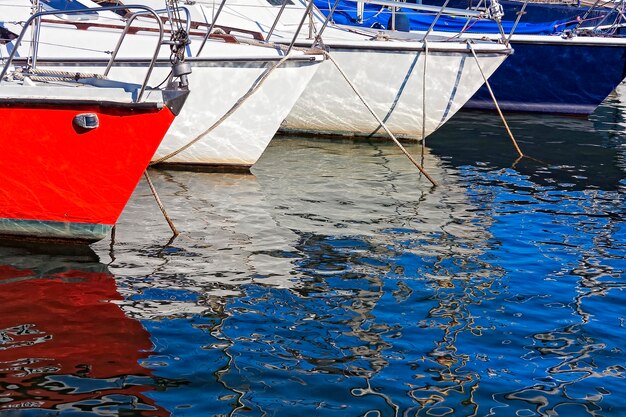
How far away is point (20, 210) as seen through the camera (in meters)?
8.38

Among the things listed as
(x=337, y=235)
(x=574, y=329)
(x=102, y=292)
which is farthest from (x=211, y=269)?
(x=574, y=329)

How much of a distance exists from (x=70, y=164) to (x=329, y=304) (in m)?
2.54

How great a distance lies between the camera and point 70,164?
812 centimetres

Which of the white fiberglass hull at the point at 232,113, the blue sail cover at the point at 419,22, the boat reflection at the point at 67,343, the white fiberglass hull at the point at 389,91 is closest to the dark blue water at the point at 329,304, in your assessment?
the boat reflection at the point at 67,343

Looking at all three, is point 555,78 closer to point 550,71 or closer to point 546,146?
point 550,71

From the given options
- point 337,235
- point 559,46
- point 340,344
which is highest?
point 559,46

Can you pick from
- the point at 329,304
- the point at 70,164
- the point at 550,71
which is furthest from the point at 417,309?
the point at 550,71

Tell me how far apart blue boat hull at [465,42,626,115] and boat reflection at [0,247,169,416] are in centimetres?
1143

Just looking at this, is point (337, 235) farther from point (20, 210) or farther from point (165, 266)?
point (20, 210)

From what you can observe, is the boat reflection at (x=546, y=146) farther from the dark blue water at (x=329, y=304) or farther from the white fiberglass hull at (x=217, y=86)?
the white fiberglass hull at (x=217, y=86)

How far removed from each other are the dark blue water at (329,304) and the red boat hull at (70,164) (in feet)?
1.31

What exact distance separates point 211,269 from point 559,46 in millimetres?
11285

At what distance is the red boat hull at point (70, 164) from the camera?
7961 millimetres

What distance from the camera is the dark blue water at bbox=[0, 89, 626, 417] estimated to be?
5840 mm
